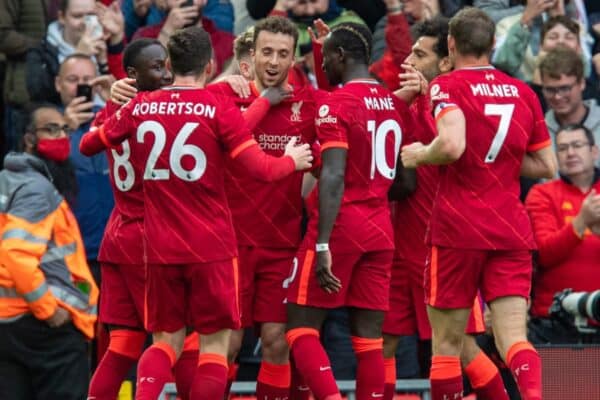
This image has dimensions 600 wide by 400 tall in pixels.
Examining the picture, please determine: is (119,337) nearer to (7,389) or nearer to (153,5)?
(7,389)

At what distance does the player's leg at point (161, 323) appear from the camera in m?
9.51

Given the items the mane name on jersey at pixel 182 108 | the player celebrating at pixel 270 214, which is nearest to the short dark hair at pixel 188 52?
the mane name on jersey at pixel 182 108

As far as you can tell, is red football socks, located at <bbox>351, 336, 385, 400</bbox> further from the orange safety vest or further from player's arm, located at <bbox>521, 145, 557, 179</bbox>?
the orange safety vest

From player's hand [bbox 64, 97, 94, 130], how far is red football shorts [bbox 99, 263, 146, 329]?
9.47 ft

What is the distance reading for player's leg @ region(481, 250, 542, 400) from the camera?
9630 millimetres

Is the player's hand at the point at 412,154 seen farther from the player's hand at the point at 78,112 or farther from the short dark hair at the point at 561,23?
the short dark hair at the point at 561,23

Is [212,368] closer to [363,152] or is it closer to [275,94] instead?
[363,152]

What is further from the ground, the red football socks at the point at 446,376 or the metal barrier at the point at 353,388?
the red football socks at the point at 446,376

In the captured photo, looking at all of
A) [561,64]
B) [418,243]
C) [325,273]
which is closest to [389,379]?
[418,243]

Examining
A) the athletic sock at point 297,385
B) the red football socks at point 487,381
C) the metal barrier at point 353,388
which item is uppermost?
the red football socks at point 487,381

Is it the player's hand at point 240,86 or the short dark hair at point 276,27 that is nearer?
the short dark hair at point 276,27

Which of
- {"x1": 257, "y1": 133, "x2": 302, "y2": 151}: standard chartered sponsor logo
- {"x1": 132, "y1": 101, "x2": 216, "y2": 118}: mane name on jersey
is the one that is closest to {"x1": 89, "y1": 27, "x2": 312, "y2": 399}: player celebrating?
{"x1": 132, "y1": 101, "x2": 216, "y2": 118}: mane name on jersey

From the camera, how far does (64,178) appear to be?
40.9 feet

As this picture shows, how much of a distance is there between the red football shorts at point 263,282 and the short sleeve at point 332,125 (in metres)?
A: 0.91
